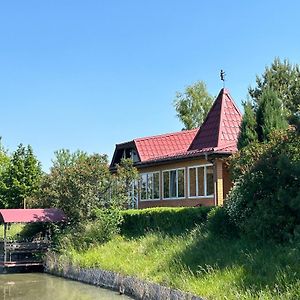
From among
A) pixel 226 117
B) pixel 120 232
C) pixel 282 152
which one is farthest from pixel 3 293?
pixel 226 117

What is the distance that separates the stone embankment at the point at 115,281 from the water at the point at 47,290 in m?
0.30

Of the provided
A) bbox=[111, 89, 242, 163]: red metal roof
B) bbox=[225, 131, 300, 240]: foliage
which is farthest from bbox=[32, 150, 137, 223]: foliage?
bbox=[225, 131, 300, 240]: foliage

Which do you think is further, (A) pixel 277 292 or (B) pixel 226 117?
(B) pixel 226 117

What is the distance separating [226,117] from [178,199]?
5488 millimetres

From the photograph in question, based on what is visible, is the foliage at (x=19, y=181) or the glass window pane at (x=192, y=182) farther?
the foliage at (x=19, y=181)

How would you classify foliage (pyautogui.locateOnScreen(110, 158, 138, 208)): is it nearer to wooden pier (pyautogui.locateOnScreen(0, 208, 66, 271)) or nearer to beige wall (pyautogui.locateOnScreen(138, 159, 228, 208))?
beige wall (pyautogui.locateOnScreen(138, 159, 228, 208))

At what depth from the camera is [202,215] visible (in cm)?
1827

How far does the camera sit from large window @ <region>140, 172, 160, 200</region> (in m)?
28.3

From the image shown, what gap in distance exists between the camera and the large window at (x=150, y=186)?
28.3 metres

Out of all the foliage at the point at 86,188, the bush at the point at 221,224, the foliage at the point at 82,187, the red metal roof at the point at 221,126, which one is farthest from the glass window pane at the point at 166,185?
the bush at the point at 221,224

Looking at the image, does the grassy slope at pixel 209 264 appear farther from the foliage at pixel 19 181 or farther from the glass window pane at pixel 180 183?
the foliage at pixel 19 181

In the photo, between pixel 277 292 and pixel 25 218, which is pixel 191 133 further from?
pixel 277 292

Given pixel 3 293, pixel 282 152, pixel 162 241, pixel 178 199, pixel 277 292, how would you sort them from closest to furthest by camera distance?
pixel 277 292 < pixel 282 152 < pixel 3 293 < pixel 162 241 < pixel 178 199

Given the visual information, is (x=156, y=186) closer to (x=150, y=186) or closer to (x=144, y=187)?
(x=150, y=186)
